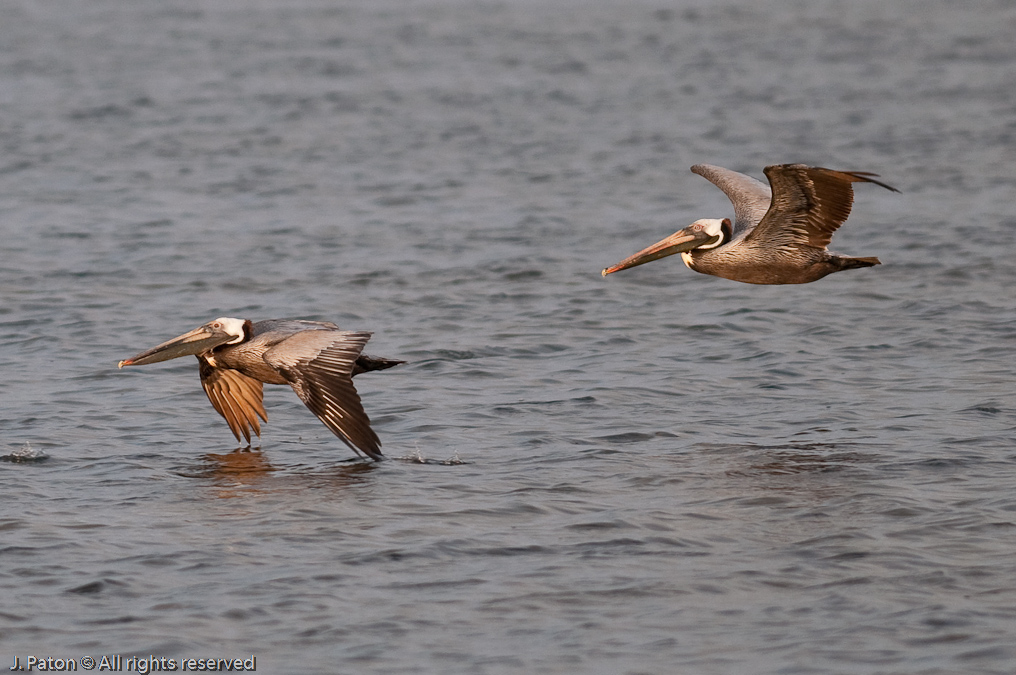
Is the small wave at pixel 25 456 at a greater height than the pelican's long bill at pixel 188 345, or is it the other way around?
the pelican's long bill at pixel 188 345

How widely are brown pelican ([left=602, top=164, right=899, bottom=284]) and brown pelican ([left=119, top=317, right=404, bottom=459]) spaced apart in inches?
94.0

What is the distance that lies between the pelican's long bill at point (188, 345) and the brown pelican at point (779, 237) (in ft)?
9.15

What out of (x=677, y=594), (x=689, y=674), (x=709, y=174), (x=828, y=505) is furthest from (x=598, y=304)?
(x=689, y=674)

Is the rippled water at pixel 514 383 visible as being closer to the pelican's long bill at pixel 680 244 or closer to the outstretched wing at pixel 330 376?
the outstretched wing at pixel 330 376

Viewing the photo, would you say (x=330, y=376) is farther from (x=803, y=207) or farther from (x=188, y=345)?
(x=803, y=207)

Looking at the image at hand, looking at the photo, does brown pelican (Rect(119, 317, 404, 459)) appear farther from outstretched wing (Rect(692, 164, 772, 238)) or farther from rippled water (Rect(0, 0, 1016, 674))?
outstretched wing (Rect(692, 164, 772, 238))

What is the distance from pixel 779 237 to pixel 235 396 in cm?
375

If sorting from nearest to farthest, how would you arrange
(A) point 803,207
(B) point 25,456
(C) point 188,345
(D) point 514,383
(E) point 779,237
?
(B) point 25,456 < (C) point 188,345 < (A) point 803,207 < (E) point 779,237 < (D) point 514,383

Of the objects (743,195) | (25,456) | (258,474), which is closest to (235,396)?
(258,474)

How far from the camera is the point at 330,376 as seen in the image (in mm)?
8555

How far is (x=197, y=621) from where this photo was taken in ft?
20.3

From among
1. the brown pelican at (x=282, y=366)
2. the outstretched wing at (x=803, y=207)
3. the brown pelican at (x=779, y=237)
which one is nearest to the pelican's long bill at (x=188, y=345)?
the brown pelican at (x=282, y=366)

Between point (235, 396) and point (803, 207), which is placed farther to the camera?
point (803, 207)

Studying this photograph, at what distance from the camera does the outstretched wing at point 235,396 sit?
917 centimetres
